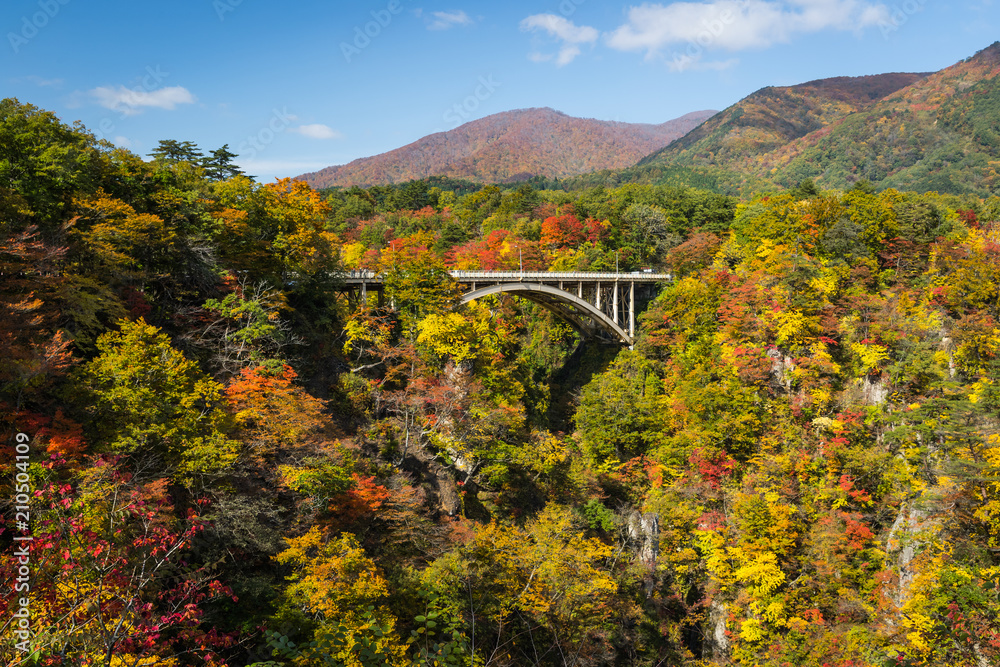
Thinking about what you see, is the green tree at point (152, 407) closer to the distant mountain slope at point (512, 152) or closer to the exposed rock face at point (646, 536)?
the exposed rock face at point (646, 536)

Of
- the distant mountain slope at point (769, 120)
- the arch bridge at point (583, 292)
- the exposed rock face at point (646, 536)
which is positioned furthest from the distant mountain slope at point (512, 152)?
the exposed rock face at point (646, 536)

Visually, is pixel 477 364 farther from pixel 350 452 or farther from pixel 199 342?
pixel 199 342

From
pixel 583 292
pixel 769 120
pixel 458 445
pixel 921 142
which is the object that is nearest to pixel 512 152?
pixel 769 120

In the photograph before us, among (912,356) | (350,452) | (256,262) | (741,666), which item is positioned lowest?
(741,666)

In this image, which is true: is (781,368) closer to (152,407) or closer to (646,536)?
(646,536)

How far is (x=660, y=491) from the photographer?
26.9 metres

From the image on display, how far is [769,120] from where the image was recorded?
12300 cm

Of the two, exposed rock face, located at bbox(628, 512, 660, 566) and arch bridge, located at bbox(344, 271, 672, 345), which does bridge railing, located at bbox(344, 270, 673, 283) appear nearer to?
arch bridge, located at bbox(344, 271, 672, 345)

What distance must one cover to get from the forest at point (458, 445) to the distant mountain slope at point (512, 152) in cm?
9226

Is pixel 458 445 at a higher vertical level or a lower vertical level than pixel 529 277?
lower

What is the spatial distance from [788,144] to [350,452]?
117361 millimetres

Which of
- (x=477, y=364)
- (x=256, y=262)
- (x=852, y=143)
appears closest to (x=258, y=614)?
(x=256, y=262)

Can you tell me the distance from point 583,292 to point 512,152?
387ft

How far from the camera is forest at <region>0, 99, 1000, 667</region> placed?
11.5 m
